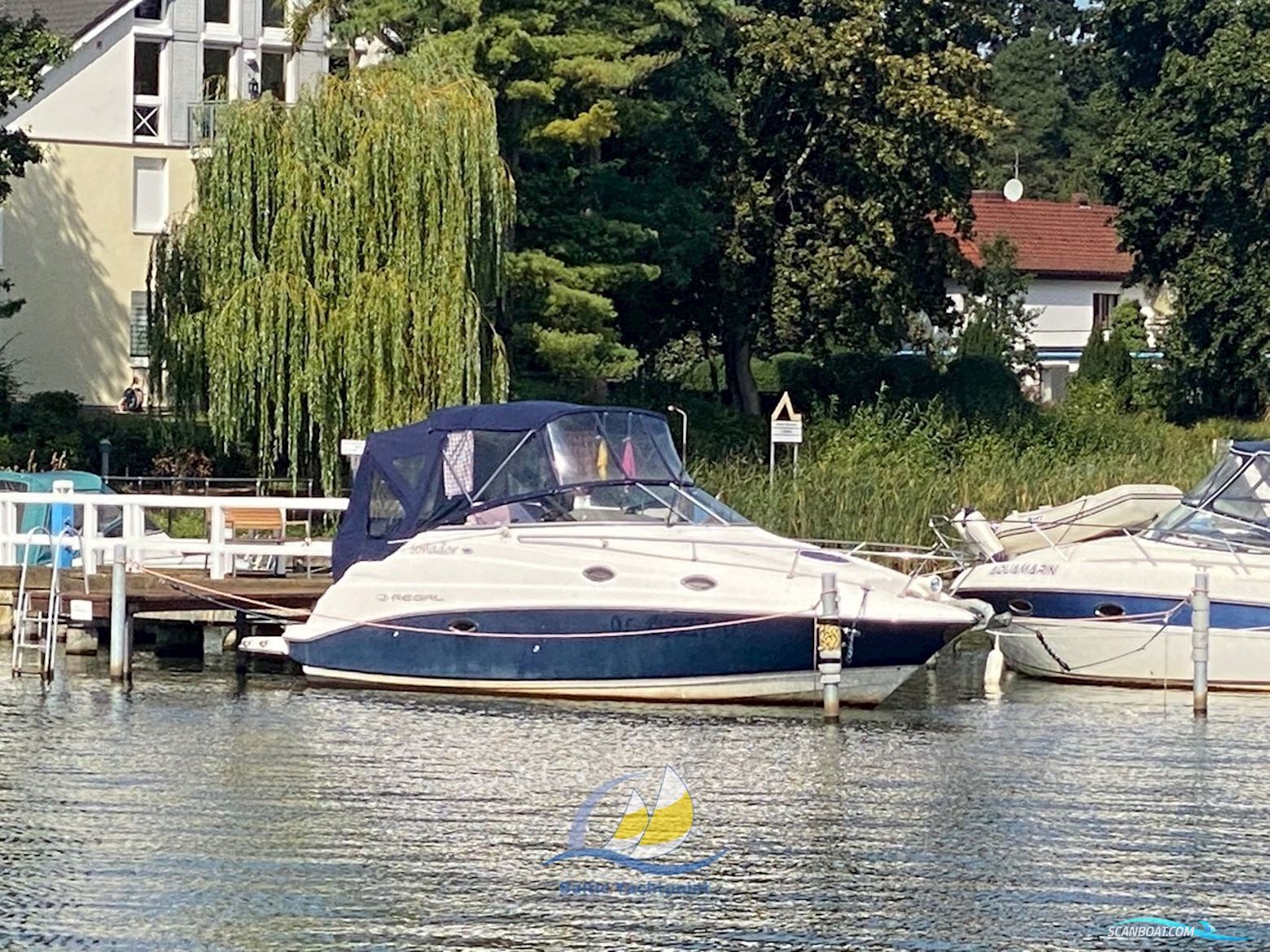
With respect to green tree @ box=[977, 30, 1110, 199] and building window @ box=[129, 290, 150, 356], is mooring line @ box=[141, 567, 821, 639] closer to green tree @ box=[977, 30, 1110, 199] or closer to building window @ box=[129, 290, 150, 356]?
building window @ box=[129, 290, 150, 356]

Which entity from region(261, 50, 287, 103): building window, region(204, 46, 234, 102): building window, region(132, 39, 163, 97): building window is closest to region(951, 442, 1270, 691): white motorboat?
region(261, 50, 287, 103): building window

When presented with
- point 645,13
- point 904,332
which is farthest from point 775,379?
point 645,13

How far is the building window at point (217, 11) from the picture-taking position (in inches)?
2169

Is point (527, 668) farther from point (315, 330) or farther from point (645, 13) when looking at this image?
point (645, 13)

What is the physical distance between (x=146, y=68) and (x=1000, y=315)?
24824 mm

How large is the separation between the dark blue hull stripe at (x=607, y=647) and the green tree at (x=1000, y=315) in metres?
39.1

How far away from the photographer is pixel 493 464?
Result: 2630 cm

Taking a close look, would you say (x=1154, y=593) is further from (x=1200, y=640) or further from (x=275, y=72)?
(x=275, y=72)

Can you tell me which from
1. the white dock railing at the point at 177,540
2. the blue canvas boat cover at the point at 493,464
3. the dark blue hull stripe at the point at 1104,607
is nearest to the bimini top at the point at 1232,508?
the dark blue hull stripe at the point at 1104,607

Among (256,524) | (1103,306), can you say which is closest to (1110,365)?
(1103,306)

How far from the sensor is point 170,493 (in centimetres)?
4194

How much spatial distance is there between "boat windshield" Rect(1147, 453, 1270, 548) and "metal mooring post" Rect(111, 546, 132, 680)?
1165 cm

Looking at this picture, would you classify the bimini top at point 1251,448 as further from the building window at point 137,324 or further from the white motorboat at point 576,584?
the building window at point 137,324
